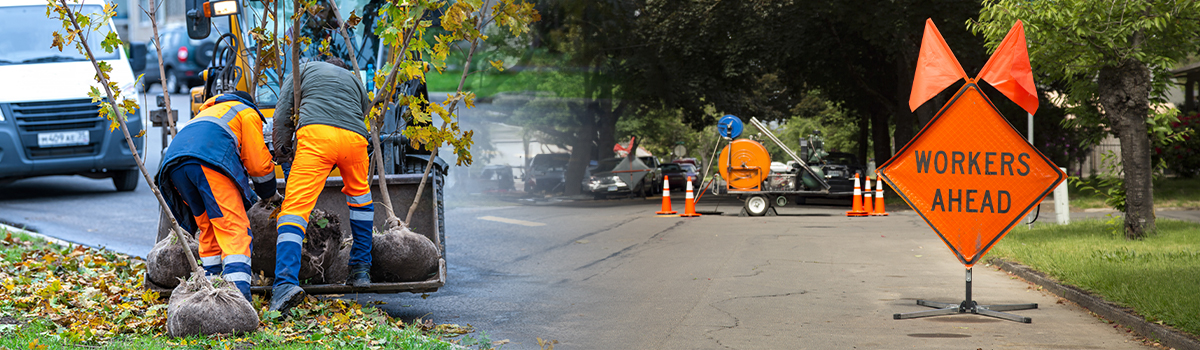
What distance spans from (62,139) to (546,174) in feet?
46.9

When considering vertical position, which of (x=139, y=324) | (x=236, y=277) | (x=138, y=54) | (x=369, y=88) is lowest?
(x=139, y=324)

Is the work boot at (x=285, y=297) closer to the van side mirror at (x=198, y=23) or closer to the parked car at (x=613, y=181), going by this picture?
the van side mirror at (x=198, y=23)

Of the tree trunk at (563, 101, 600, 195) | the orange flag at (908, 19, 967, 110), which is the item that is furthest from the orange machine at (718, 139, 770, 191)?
the orange flag at (908, 19, 967, 110)

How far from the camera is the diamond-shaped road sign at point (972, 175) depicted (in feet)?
22.1

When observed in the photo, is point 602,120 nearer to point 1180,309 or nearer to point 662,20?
point 662,20

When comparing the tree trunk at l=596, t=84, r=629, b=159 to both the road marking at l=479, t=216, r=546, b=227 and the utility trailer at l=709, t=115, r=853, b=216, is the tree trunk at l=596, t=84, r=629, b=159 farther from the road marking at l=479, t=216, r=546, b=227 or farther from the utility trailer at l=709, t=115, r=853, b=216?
the road marking at l=479, t=216, r=546, b=227

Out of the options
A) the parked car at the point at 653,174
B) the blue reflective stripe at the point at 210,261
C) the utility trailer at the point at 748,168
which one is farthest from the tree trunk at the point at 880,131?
the blue reflective stripe at the point at 210,261

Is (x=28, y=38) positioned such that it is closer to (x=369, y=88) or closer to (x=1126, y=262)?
(x=369, y=88)

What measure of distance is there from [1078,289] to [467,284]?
494 centimetres

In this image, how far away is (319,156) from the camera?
5762 mm

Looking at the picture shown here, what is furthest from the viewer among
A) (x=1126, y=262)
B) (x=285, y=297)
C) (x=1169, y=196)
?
(x=1169, y=196)

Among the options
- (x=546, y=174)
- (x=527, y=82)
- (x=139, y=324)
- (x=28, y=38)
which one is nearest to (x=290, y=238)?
(x=139, y=324)

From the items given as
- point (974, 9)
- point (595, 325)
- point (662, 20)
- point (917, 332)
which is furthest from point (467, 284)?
point (662, 20)

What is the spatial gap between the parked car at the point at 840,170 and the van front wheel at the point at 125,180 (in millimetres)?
13419
